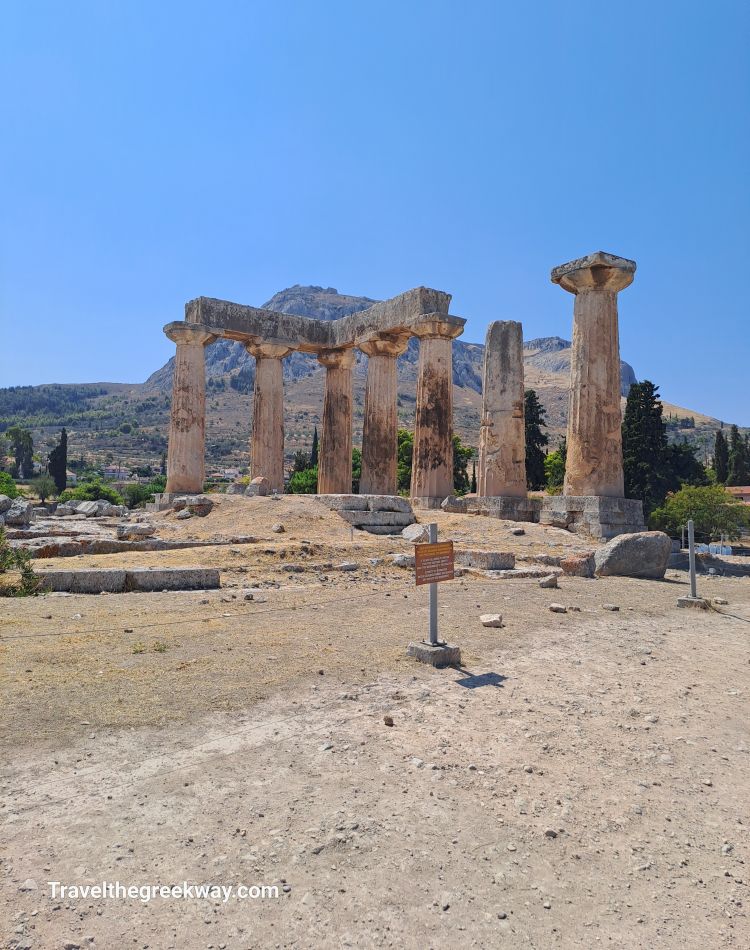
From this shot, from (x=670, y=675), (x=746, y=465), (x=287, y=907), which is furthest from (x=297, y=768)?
(x=746, y=465)

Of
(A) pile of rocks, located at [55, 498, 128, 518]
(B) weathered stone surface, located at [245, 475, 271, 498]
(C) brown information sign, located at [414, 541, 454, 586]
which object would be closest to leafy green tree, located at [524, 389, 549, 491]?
(B) weathered stone surface, located at [245, 475, 271, 498]

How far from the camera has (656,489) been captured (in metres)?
44.7

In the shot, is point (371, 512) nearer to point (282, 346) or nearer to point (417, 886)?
point (282, 346)

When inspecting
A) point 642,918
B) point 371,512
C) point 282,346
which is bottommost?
point 642,918

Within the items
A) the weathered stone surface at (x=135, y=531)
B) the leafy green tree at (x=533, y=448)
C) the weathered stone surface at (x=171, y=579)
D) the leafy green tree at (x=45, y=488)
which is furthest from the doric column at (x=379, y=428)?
the leafy green tree at (x=45, y=488)

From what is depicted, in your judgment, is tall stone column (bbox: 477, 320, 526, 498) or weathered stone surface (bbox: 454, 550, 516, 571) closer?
weathered stone surface (bbox: 454, 550, 516, 571)

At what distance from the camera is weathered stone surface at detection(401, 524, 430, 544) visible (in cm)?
1611

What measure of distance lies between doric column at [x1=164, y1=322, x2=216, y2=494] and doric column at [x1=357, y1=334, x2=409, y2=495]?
5847 millimetres

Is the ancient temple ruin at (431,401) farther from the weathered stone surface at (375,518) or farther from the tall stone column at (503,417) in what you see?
the weathered stone surface at (375,518)

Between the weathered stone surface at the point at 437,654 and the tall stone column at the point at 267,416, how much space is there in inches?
775

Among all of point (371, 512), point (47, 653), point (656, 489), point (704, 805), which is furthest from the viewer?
point (656, 489)

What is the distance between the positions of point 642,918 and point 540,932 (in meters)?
0.48

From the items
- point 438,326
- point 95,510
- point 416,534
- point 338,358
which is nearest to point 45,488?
point 95,510

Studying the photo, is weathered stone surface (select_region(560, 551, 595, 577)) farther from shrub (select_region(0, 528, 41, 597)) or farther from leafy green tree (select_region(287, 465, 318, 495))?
leafy green tree (select_region(287, 465, 318, 495))
